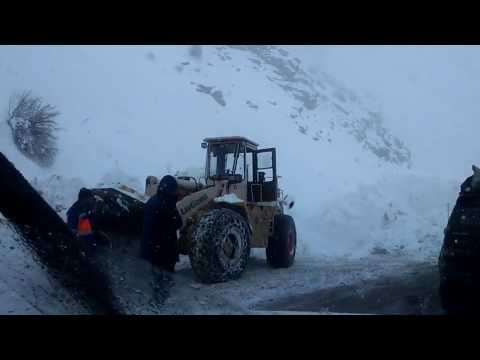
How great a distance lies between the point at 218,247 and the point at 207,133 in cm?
2020

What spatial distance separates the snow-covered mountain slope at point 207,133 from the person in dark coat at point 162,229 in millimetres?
6825

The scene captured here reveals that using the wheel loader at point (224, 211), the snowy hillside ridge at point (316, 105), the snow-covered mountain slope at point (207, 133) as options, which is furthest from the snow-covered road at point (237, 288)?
the snowy hillside ridge at point (316, 105)

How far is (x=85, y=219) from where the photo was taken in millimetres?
5871

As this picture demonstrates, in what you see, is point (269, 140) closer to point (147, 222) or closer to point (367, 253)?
point (367, 253)

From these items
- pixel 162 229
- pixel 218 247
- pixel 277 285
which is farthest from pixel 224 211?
pixel 162 229

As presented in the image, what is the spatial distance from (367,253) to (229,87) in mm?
25649

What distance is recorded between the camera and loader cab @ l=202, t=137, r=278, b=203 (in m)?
8.39

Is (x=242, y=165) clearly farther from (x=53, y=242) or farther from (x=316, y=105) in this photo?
(x=316, y=105)

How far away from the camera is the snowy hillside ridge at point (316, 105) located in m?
36.3

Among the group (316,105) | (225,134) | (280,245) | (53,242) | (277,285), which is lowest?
(277,285)

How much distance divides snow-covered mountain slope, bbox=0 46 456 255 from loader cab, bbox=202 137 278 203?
4.68 metres
